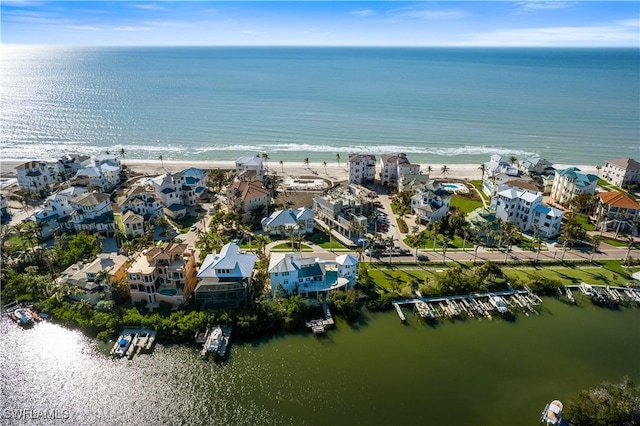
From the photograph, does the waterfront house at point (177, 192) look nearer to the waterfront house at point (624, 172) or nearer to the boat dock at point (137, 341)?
the boat dock at point (137, 341)

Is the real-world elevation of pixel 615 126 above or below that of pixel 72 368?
above

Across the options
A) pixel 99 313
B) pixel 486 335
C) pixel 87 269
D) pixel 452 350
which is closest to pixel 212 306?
pixel 99 313

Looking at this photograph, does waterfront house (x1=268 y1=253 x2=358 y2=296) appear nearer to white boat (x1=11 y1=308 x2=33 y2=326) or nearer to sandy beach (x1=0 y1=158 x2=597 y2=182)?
white boat (x1=11 y1=308 x2=33 y2=326)

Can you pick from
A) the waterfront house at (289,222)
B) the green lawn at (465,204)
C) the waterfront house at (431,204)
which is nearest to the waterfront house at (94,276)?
the waterfront house at (289,222)

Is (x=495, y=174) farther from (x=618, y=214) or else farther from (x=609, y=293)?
(x=609, y=293)

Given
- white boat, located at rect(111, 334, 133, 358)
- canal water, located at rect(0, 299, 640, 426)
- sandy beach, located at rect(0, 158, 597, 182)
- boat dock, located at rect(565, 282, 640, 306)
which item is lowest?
canal water, located at rect(0, 299, 640, 426)

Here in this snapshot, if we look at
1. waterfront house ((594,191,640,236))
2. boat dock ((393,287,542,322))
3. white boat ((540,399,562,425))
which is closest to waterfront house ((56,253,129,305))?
boat dock ((393,287,542,322))

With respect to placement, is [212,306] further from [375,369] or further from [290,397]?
[375,369]
